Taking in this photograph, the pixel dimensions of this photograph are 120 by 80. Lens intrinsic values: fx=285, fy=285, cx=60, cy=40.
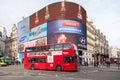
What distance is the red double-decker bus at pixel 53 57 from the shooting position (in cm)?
4000

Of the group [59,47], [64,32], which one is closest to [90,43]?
[64,32]

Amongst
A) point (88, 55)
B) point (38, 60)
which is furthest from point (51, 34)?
point (38, 60)

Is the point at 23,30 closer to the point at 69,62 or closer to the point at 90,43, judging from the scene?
the point at 90,43

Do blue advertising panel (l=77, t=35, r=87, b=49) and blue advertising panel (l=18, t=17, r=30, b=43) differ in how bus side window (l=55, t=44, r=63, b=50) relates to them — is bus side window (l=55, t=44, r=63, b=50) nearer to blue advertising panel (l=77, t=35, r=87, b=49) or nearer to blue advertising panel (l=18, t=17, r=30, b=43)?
blue advertising panel (l=77, t=35, r=87, b=49)

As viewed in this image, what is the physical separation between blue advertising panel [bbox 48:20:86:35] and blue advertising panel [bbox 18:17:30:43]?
68.6 feet

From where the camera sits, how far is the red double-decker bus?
40.0 metres

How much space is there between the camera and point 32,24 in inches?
4063

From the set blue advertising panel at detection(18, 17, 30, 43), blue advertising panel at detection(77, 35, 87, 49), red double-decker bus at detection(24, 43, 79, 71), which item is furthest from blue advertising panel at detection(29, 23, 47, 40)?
red double-decker bus at detection(24, 43, 79, 71)

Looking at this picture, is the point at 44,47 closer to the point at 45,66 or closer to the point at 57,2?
the point at 45,66

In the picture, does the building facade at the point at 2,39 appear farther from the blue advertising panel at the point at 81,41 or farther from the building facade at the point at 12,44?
the blue advertising panel at the point at 81,41

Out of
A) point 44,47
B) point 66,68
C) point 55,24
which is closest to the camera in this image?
point 66,68

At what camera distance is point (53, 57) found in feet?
138

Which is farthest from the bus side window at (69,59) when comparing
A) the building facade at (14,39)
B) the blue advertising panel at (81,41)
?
the building facade at (14,39)

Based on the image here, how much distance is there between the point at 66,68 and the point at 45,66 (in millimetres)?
4315
